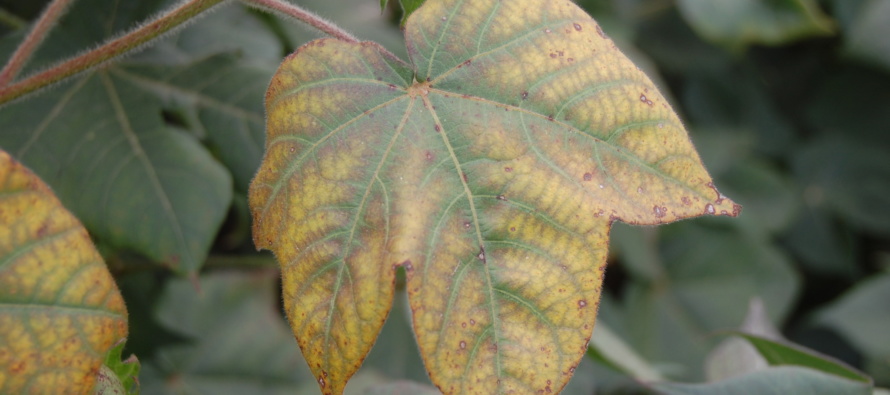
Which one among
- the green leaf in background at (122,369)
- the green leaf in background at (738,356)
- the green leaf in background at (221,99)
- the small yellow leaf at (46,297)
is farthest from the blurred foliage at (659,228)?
the small yellow leaf at (46,297)

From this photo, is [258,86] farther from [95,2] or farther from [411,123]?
[411,123]

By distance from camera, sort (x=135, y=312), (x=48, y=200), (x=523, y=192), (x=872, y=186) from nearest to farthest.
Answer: (x=48, y=200) → (x=523, y=192) → (x=135, y=312) → (x=872, y=186)

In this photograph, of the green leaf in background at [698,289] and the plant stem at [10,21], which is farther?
the green leaf in background at [698,289]

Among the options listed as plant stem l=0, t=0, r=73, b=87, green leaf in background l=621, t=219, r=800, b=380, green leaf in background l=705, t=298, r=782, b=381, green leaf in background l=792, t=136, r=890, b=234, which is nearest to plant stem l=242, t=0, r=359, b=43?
plant stem l=0, t=0, r=73, b=87

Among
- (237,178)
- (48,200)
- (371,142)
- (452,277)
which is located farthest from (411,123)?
(237,178)

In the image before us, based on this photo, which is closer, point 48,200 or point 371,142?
point 48,200

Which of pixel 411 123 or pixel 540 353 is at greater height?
pixel 411 123

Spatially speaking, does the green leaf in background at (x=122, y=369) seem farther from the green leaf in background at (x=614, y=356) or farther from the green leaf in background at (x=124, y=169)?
the green leaf in background at (x=614, y=356)
